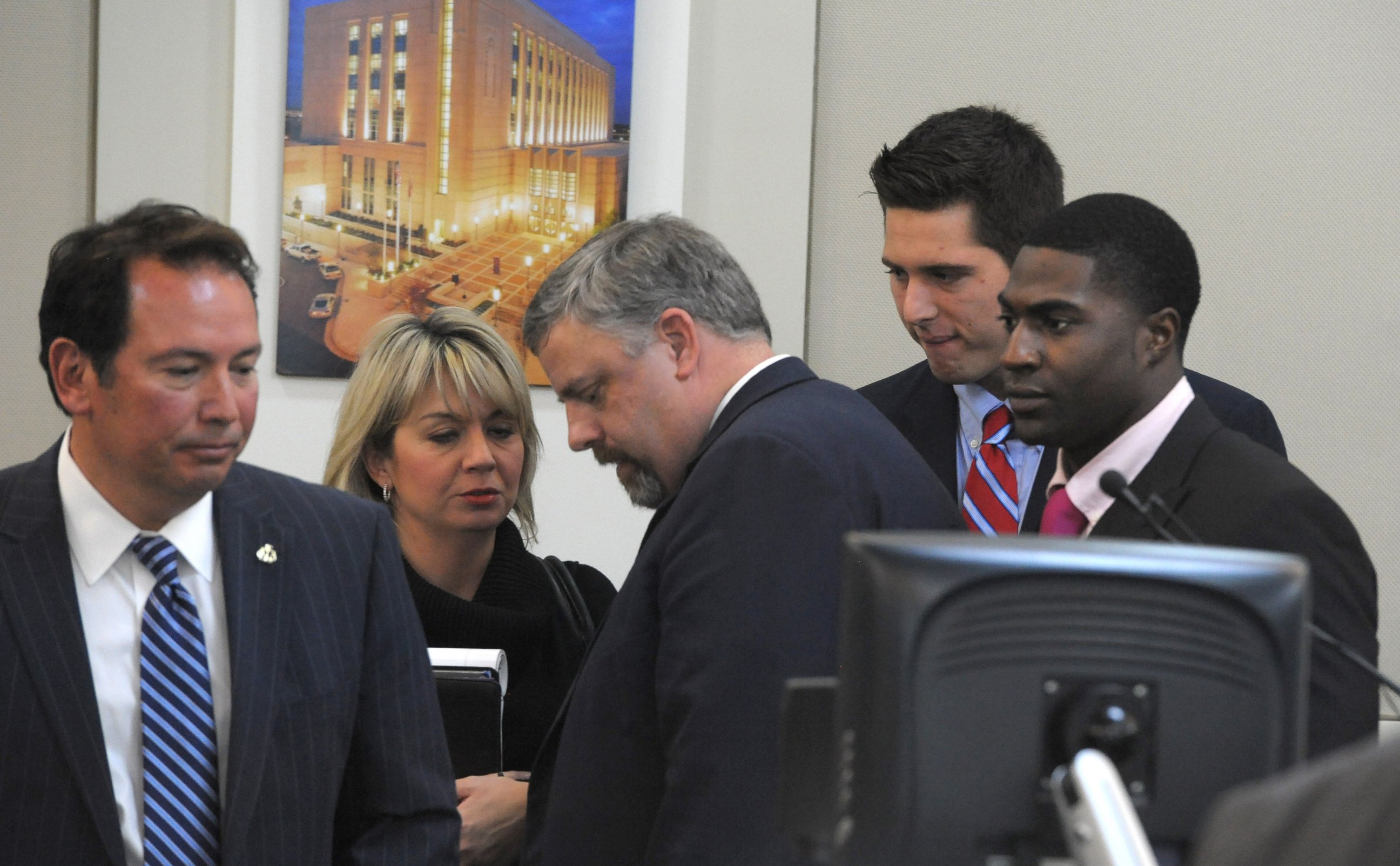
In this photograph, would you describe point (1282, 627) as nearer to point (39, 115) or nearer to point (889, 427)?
point (889, 427)

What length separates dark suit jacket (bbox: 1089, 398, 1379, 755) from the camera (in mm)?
1527

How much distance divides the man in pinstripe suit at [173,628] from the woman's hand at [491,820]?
0.44 m

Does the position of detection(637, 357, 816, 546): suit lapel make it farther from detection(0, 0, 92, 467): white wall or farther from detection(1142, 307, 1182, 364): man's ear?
detection(0, 0, 92, 467): white wall

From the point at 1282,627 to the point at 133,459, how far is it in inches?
56.6

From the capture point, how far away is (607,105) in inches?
154

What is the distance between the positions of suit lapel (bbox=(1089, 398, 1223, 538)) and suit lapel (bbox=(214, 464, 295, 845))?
1.09m

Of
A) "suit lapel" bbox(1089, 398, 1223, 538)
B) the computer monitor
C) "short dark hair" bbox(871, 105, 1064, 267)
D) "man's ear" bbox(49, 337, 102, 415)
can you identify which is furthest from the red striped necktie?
the computer monitor

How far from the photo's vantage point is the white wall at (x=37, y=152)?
13.1ft

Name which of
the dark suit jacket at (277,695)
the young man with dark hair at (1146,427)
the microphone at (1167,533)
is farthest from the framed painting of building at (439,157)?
the microphone at (1167,533)

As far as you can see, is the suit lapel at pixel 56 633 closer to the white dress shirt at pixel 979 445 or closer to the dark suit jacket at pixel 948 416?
the dark suit jacket at pixel 948 416

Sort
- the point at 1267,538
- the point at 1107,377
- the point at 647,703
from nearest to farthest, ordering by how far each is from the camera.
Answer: the point at 1267,538 < the point at 1107,377 < the point at 647,703

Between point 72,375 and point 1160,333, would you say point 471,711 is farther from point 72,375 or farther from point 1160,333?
point 1160,333

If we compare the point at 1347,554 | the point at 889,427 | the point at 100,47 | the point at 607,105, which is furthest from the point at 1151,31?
the point at 100,47

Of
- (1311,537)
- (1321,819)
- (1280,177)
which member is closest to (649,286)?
(1311,537)
